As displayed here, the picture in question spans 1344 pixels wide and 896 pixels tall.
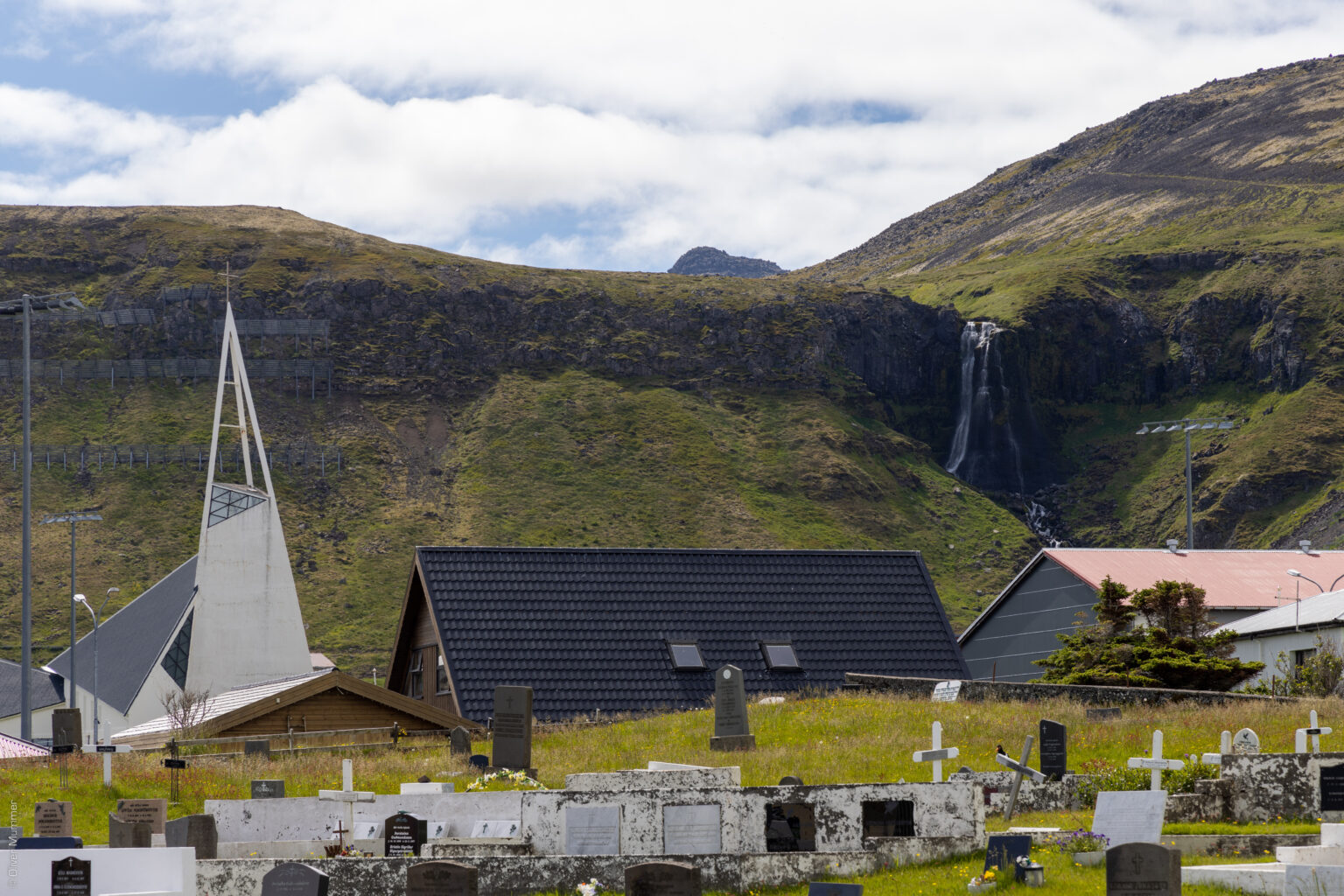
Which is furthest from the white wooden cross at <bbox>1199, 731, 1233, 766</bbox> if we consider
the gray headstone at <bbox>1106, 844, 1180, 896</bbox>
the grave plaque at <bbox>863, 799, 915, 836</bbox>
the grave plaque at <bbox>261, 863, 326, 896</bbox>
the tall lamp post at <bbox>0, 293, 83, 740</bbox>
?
the tall lamp post at <bbox>0, 293, 83, 740</bbox>

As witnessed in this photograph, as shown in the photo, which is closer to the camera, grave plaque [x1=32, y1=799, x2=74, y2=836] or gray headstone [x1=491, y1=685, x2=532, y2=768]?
grave plaque [x1=32, y1=799, x2=74, y2=836]

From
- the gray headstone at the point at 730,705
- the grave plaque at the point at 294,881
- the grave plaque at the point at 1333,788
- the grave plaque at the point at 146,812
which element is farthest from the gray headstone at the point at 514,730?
the grave plaque at the point at 1333,788

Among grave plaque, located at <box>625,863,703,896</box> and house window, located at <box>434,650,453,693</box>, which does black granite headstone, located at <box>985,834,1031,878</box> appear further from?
house window, located at <box>434,650,453,693</box>

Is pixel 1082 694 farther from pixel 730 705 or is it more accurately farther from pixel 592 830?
pixel 592 830

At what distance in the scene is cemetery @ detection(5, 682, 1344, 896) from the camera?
46.4 feet

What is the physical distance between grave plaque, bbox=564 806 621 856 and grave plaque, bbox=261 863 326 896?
11.2 feet

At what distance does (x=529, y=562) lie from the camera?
34.0 m

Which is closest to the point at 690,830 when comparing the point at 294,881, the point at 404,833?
the point at 404,833

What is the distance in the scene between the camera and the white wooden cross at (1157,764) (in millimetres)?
16911

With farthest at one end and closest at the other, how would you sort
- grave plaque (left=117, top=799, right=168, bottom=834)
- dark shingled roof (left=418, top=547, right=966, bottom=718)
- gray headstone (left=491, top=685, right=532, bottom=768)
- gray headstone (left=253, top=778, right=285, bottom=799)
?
1. dark shingled roof (left=418, top=547, right=966, bottom=718)
2. gray headstone (left=491, top=685, right=532, bottom=768)
3. gray headstone (left=253, top=778, right=285, bottom=799)
4. grave plaque (left=117, top=799, right=168, bottom=834)


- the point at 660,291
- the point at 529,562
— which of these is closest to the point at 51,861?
the point at 529,562

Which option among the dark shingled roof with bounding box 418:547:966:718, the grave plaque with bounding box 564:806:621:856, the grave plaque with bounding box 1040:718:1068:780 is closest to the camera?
the grave plaque with bounding box 564:806:621:856

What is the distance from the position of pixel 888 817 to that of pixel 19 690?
64430mm

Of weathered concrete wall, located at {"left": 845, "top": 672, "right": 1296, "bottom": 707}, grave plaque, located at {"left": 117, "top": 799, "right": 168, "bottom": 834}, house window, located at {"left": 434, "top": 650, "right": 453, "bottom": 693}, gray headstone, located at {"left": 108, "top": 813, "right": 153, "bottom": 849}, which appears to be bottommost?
gray headstone, located at {"left": 108, "top": 813, "right": 153, "bottom": 849}
